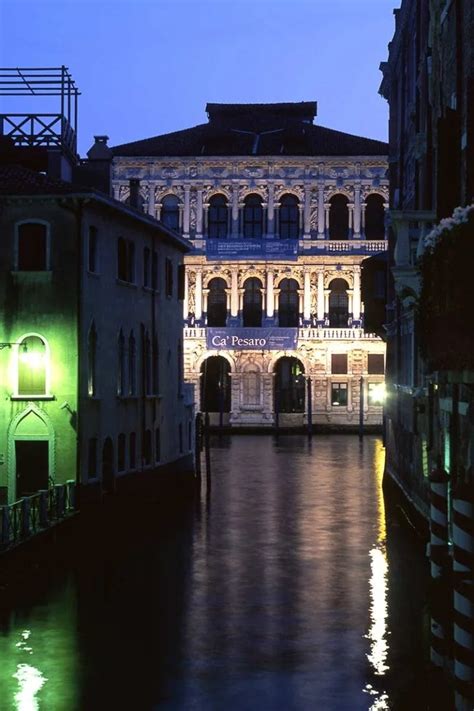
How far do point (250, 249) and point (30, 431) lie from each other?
3933cm

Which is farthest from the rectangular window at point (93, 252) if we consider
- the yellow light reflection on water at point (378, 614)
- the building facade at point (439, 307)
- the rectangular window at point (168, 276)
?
the yellow light reflection on water at point (378, 614)

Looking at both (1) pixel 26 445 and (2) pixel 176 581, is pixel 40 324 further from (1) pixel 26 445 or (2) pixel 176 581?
(2) pixel 176 581

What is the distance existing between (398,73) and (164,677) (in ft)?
79.2

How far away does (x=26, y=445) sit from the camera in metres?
27.6

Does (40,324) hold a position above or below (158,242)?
below

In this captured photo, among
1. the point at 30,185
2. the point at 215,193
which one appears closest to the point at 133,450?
the point at 30,185

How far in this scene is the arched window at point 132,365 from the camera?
32312 mm

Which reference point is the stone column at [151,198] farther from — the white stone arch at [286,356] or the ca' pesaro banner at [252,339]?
the white stone arch at [286,356]

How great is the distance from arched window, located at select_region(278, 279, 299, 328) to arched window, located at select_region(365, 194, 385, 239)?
15.1 feet

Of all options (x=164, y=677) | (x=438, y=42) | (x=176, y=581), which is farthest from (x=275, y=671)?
(x=438, y=42)

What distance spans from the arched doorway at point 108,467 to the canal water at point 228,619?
0.96 metres

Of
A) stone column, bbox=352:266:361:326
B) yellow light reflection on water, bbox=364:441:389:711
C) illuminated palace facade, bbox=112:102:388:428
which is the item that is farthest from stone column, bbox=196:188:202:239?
yellow light reflection on water, bbox=364:441:389:711

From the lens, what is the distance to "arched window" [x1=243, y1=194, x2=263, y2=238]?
67000 mm

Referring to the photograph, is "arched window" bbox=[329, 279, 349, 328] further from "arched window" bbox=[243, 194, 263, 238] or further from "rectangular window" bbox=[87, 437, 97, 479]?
"rectangular window" bbox=[87, 437, 97, 479]
